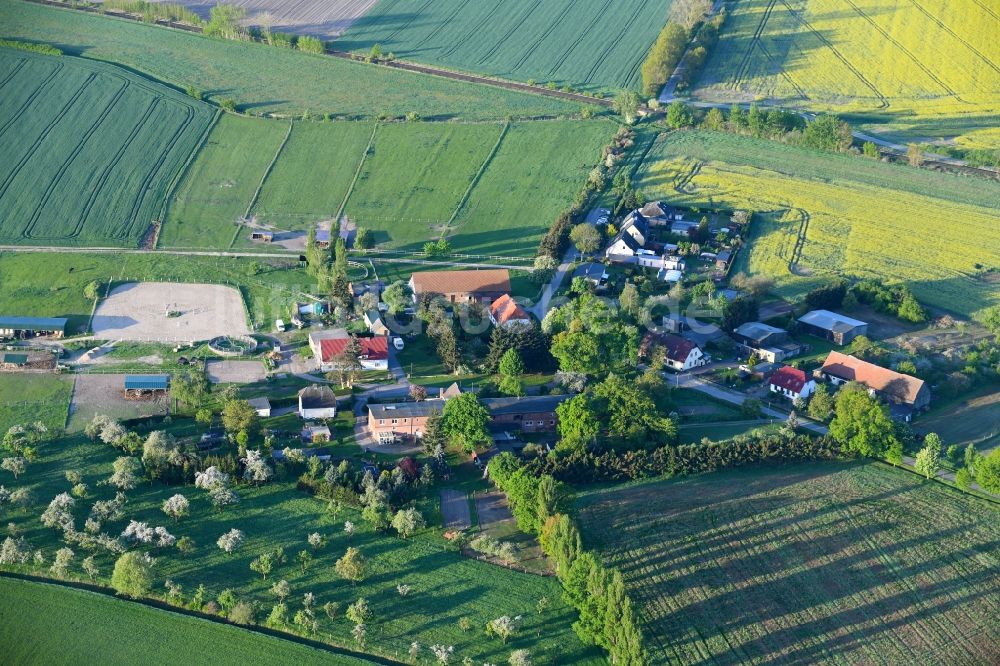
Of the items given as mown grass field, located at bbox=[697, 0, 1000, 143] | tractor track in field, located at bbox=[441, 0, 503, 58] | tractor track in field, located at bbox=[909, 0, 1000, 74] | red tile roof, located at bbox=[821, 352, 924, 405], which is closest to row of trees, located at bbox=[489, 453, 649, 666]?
red tile roof, located at bbox=[821, 352, 924, 405]

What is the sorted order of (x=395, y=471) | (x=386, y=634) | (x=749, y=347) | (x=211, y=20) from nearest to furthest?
1. (x=386, y=634)
2. (x=395, y=471)
3. (x=749, y=347)
4. (x=211, y=20)

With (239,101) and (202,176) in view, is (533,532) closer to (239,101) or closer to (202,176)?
(202,176)

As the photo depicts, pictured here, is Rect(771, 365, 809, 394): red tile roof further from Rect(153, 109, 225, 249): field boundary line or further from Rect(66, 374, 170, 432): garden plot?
Rect(153, 109, 225, 249): field boundary line

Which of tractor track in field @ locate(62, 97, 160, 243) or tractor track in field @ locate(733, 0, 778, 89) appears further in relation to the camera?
tractor track in field @ locate(733, 0, 778, 89)

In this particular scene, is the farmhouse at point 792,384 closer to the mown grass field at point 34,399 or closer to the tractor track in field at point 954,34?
the mown grass field at point 34,399

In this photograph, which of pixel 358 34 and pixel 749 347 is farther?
pixel 358 34

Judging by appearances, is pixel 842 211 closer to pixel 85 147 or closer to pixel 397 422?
pixel 397 422

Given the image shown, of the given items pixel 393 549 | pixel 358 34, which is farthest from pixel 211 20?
pixel 393 549

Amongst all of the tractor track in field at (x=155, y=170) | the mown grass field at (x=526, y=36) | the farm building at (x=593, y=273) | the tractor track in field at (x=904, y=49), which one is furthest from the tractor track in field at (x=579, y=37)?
the farm building at (x=593, y=273)
